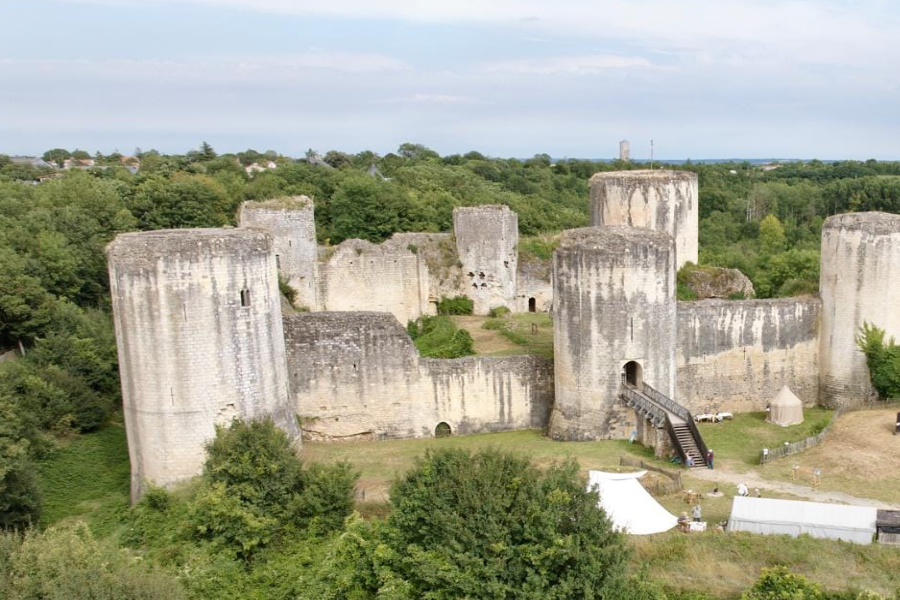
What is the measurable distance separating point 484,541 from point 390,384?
A: 380 inches

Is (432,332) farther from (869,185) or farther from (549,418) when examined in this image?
(869,185)

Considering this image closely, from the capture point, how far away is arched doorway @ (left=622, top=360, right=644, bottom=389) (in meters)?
22.0

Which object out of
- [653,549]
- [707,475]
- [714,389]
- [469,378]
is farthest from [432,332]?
[653,549]

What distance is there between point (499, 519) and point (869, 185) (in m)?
58.5

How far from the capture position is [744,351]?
972 inches

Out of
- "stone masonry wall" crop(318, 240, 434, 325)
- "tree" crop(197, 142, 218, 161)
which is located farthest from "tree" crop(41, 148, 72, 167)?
"stone masonry wall" crop(318, 240, 434, 325)

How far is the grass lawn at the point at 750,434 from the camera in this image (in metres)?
21.2

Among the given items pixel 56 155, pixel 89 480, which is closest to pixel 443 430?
pixel 89 480

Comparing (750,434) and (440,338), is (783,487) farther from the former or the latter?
(440,338)

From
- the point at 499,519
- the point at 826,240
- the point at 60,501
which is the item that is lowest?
the point at 60,501

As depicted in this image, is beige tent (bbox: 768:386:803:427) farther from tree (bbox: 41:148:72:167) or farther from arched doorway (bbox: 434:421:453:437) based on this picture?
tree (bbox: 41:148:72:167)

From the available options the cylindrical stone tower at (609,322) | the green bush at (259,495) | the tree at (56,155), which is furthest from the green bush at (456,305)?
the tree at (56,155)

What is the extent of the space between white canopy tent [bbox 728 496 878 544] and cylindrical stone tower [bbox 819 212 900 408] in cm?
905

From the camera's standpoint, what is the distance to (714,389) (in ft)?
81.0
